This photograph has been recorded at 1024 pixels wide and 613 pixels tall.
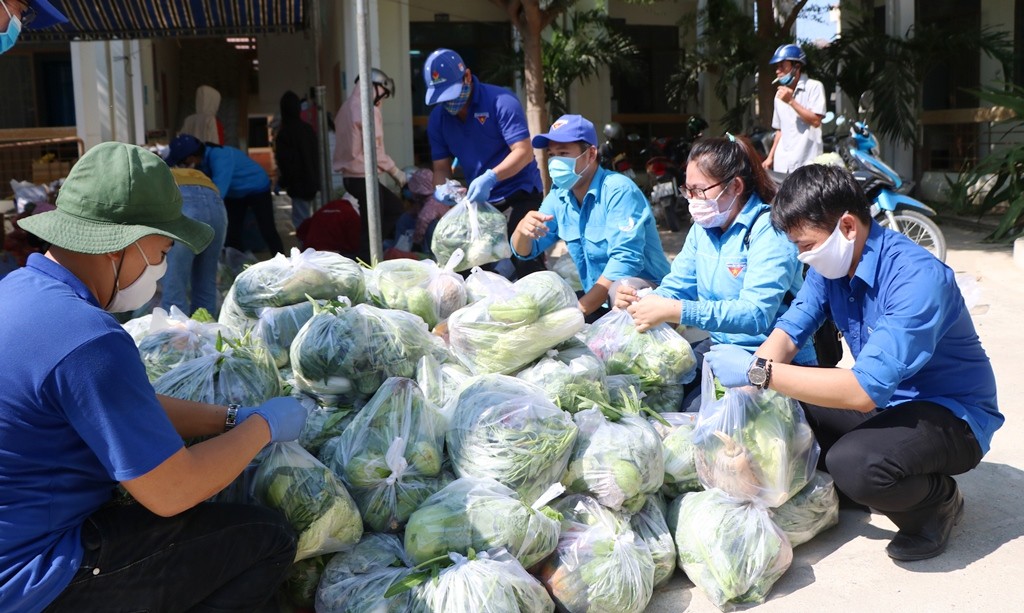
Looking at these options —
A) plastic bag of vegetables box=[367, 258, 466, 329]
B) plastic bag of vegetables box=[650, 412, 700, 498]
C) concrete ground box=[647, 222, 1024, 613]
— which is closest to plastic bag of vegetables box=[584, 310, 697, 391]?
plastic bag of vegetables box=[650, 412, 700, 498]

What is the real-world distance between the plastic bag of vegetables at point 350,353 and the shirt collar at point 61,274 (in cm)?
97

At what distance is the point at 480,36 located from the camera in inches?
515

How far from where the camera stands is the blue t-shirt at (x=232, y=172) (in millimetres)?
6312

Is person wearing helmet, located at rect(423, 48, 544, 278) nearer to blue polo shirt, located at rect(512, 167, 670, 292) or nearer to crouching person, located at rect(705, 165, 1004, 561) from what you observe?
blue polo shirt, located at rect(512, 167, 670, 292)

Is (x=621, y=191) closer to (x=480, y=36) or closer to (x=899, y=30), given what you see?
(x=899, y=30)

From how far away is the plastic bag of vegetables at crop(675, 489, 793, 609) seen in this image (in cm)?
266

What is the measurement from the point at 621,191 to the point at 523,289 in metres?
0.94

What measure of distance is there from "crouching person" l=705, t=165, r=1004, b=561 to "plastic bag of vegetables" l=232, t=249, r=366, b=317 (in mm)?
1333

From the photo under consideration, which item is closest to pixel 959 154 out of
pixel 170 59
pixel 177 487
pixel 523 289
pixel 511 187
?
pixel 511 187

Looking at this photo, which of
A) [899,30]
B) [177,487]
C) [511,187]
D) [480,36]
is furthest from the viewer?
[480,36]

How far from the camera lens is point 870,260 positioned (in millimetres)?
2715

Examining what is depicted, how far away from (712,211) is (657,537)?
3.82ft

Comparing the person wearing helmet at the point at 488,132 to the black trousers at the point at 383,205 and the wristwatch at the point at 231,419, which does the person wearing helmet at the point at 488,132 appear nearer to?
the black trousers at the point at 383,205

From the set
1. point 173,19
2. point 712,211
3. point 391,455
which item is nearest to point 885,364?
point 712,211
